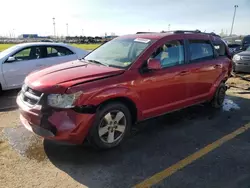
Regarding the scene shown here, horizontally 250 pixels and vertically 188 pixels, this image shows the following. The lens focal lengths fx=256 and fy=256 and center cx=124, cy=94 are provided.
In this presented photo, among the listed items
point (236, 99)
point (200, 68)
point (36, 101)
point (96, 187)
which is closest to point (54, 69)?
point (36, 101)

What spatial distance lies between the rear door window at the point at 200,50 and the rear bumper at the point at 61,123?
8.71 feet

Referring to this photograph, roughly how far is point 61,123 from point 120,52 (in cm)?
189

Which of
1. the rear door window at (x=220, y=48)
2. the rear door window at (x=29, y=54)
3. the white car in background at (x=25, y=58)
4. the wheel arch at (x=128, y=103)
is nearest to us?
the wheel arch at (x=128, y=103)

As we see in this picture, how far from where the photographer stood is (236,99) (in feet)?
23.2

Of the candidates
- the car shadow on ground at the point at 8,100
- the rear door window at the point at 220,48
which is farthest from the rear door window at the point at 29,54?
the rear door window at the point at 220,48

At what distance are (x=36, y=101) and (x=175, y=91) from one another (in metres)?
2.47

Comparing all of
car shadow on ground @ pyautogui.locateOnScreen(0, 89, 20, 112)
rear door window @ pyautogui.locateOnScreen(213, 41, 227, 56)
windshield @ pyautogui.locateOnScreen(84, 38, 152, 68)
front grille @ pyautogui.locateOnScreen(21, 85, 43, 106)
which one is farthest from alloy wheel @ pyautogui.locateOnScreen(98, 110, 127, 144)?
rear door window @ pyautogui.locateOnScreen(213, 41, 227, 56)

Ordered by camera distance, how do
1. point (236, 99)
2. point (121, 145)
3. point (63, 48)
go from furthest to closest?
point (63, 48)
point (236, 99)
point (121, 145)

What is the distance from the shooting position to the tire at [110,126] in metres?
3.70

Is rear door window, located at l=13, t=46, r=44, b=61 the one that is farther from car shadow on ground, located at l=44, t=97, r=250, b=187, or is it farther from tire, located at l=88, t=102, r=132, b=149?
tire, located at l=88, t=102, r=132, b=149

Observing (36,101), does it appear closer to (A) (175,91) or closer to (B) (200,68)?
(A) (175,91)

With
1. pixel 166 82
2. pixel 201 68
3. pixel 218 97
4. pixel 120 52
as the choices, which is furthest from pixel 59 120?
pixel 218 97

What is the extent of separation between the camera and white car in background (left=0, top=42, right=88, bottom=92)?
6988 millimetres

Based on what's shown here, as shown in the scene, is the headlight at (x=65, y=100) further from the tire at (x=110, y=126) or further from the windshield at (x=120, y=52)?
the windshield at (x=120, y=52)
